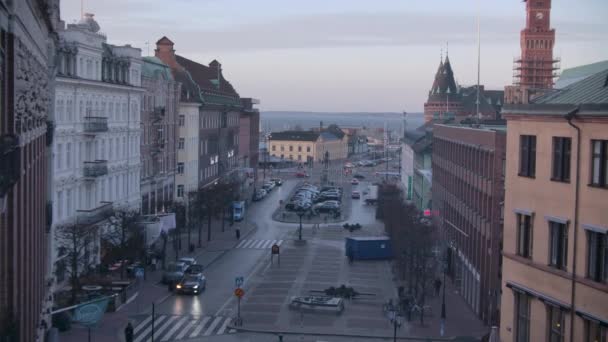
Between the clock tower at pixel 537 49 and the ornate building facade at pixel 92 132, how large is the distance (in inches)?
1946

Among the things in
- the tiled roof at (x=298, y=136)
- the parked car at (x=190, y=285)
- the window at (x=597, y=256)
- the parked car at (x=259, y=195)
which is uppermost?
the window at (x=597, y=256)

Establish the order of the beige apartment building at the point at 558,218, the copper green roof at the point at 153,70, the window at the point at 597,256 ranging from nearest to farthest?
1. the window at the point at 597,256
2. the beige apartment building at the point at 558,218
3. the copper green roof at the point at 153,70

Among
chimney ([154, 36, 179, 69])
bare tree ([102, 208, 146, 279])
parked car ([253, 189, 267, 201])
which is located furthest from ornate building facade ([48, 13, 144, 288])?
parked car ([253, 189, 267, 201])

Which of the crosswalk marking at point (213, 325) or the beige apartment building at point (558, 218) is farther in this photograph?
the crosswalk marking at point (213, 325)

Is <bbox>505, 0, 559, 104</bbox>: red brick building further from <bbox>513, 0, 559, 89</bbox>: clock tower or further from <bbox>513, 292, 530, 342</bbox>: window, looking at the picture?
<bbox>513, 292, 530, 342</bbox>: window

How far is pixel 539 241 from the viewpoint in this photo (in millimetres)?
14844

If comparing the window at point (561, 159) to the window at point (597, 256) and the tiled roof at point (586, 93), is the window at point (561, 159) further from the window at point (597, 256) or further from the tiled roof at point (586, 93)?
the window at point (597, 256)

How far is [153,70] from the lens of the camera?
51594mm

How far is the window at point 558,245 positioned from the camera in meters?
14.2

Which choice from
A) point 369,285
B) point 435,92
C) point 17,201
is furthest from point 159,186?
point 435,92

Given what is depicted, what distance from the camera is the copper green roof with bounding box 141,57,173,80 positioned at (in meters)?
50.1

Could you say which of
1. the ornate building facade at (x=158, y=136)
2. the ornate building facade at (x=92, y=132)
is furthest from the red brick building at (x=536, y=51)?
the ornate building facade at (x=92, y=132)

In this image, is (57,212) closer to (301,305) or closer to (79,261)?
(79,261)

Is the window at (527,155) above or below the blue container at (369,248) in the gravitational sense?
above
